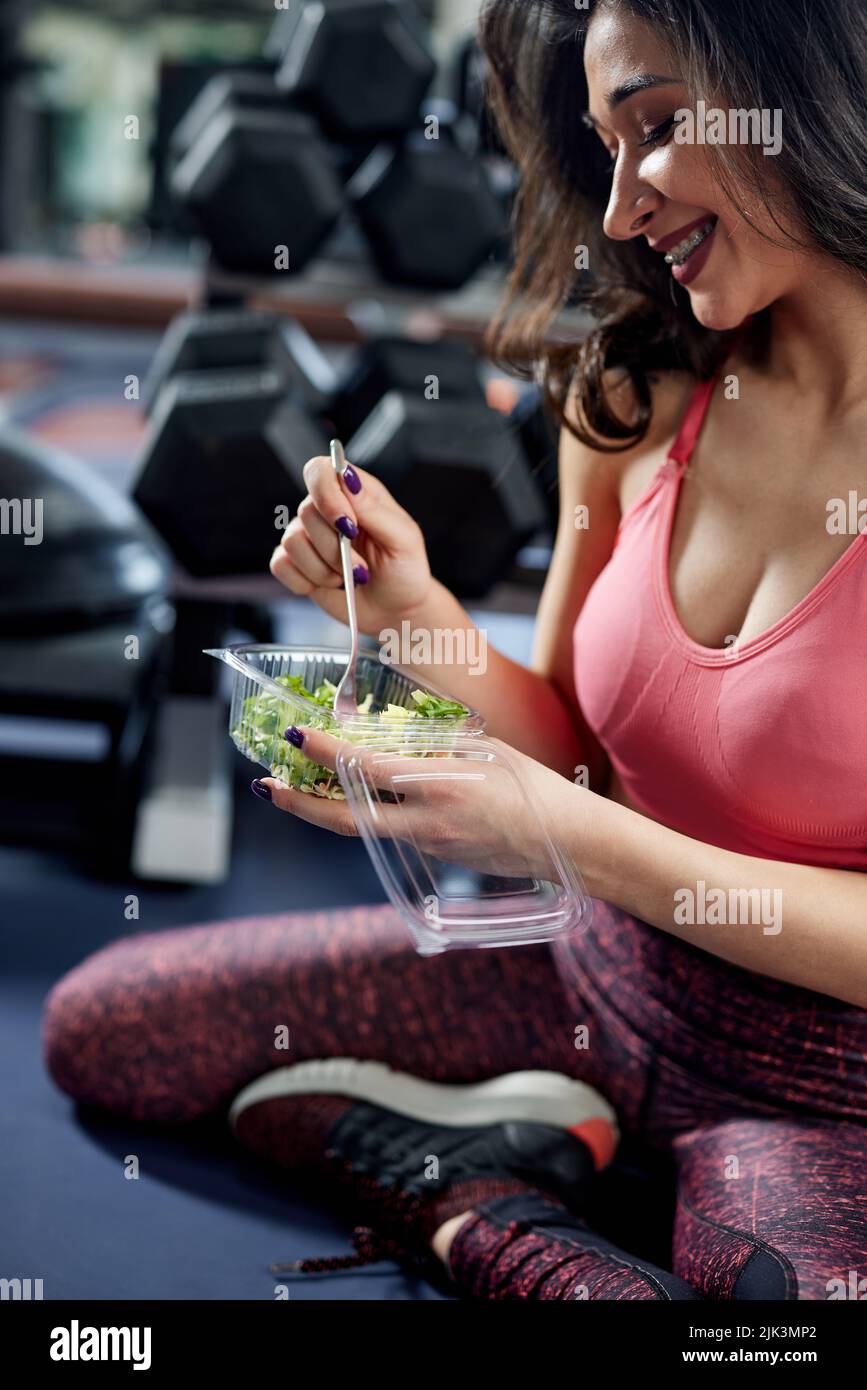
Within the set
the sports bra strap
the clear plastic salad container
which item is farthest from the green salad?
the sports bra strap

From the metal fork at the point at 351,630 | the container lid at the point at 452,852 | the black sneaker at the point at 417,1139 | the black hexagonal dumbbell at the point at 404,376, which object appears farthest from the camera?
the black hexagonal dumbbell at the point at 404,376

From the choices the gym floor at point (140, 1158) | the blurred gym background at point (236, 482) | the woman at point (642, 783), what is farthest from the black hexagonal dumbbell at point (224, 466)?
the woman at point (642, 783)

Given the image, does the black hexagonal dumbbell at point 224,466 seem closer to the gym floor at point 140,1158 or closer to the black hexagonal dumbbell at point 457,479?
the black hexagonal dumbbell at point 457,479

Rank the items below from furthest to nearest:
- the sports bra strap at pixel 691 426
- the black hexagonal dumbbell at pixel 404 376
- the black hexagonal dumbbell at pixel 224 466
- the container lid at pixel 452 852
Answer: the black hexagonal dumbbell at pixel 404 376 → the black hexagonal dumbbell at pixel 224 466 → the sports bra strap at pixel 691 426 → the container lid at pixel 452 852

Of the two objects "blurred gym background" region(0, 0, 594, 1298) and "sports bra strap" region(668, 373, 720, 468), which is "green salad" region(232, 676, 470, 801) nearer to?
Answer: "sports bra strap" region(668, 373, 720, 468)

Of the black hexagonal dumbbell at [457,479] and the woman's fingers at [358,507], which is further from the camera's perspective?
the black hexagonal dumbbell at [457,479]

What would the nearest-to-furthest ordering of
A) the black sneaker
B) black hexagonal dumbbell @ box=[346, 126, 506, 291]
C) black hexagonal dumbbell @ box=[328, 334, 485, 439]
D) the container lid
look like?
the container lid → the black sneaker → black hexagonal dumbbell @ box=[328, 334, 485, 439] → black hexagonal dumbbell @ box=[346, 126, 506, 291]

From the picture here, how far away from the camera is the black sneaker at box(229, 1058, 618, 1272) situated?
1.11 m

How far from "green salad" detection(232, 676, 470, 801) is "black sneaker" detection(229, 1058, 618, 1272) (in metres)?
0.42

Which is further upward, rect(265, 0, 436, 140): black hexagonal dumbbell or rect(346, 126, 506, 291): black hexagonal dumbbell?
rect(265, 0, 436, 140): black hexagonal dumbbell

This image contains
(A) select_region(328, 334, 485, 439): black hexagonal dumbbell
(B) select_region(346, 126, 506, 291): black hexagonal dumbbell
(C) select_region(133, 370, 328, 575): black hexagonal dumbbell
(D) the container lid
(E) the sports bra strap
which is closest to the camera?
(D) the container lid

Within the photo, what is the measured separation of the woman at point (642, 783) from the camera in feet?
2.66

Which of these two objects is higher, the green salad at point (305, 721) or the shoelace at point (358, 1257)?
the green salad at point (305, 721)
